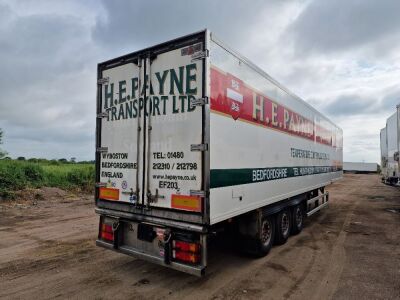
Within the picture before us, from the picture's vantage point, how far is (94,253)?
256 inches

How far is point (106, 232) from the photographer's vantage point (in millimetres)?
5602

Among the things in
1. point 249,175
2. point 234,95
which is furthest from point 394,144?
Answer: point 234,95

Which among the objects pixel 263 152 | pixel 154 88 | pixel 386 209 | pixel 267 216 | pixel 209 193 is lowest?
pixel 386 209

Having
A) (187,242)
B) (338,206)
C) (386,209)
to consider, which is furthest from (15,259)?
(386,209)

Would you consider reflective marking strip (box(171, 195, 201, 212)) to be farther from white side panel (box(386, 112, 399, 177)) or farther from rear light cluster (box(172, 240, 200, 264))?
white side panel (box(386, 112, 399, 177))

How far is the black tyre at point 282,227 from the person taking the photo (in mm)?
7028

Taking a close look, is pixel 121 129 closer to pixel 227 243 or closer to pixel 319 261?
pixel 227 243

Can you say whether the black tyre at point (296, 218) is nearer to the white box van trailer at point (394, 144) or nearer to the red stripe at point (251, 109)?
the red stripe at point (251, 109)

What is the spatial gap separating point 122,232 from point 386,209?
12885 millimetres

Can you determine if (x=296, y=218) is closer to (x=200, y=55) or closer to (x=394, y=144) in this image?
(x=200, y=55)

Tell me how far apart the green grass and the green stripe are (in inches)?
504

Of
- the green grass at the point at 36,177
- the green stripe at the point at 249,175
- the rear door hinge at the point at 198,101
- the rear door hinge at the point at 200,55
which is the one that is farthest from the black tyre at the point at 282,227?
the green grass at the point at 36,177

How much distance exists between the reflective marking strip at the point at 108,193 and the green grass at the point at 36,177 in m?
11.0

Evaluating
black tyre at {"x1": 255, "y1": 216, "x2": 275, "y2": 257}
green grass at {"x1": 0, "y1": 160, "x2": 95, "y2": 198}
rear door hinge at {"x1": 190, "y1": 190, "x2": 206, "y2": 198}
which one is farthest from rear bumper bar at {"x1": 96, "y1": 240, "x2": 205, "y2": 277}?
green grass at {"x1": 0, "y1": 160, "x2": 95, "y2": 198}
